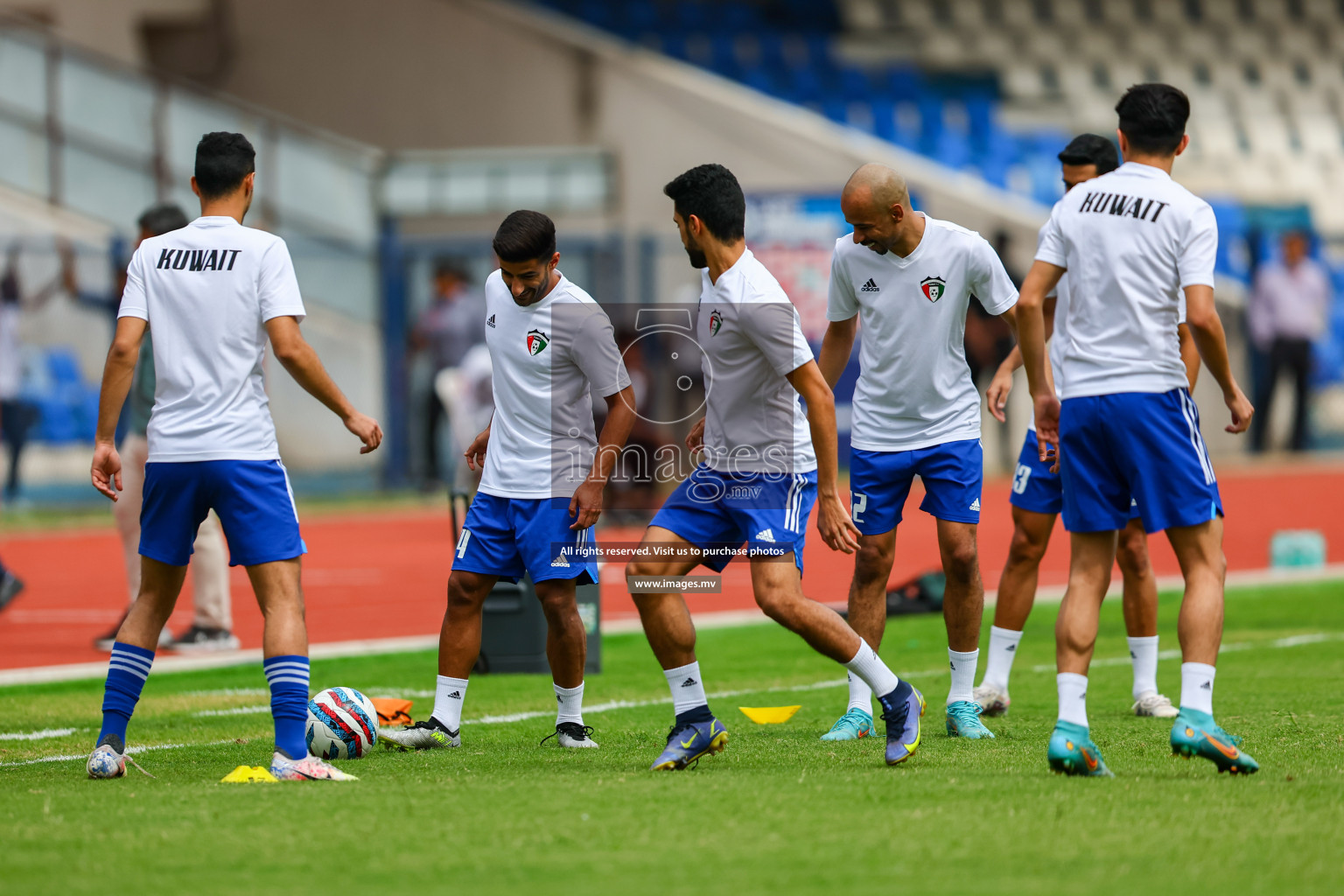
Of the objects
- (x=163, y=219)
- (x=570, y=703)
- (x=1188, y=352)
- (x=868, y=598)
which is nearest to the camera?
(x=570, y=703)

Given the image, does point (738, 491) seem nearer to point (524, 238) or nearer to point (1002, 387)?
point (524, 238)

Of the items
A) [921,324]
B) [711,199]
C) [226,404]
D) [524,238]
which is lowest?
[226,404]

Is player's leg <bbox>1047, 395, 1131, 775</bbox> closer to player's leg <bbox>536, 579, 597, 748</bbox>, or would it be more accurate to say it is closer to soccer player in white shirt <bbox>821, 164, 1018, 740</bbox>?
soccer player in white shirt <bbox>821, 164, 1018, 740</bbox>

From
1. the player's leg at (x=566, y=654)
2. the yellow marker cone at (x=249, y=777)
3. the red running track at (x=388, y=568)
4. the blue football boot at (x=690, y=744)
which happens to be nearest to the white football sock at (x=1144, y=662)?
the blue football boot at (x=690, y=744)

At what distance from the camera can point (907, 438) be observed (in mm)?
7043

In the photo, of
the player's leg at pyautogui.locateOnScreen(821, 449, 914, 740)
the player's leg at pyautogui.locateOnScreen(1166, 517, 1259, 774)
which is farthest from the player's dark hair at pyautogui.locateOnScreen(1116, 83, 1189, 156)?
the player's leg at pyautogui.locateOnScreen(821, 449, 914, 740)

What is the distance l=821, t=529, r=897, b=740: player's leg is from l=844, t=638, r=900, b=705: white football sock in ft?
2.52

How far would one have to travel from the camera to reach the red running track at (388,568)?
444 inches

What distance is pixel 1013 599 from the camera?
7641 millimetres

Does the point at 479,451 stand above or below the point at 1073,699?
above

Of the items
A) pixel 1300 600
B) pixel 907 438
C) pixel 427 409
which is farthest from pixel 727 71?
pixel 907 438

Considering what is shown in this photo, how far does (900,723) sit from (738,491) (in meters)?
1.04

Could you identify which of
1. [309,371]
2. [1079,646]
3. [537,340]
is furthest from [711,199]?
[1079,646]

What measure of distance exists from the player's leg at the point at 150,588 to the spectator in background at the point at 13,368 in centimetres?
1353
